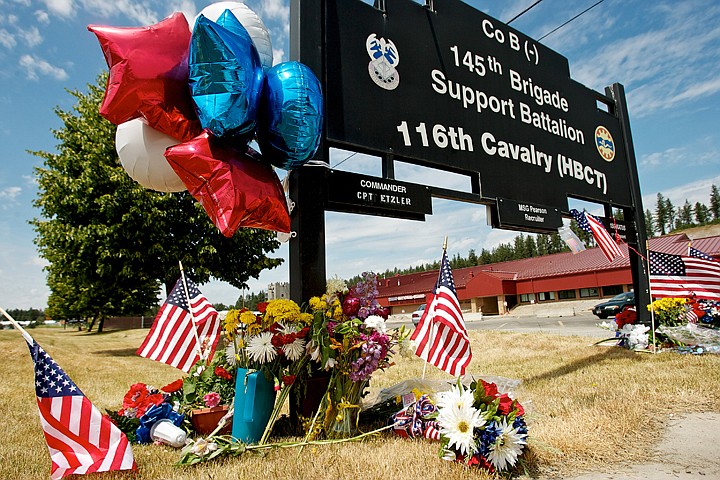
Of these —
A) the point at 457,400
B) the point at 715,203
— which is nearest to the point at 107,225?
the point at 457,400

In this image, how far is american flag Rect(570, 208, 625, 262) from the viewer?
6.66 meters

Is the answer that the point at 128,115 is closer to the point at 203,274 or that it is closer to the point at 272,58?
the point at 272,58

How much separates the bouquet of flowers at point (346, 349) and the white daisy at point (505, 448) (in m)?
1.01

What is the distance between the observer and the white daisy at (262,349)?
3.18 meters

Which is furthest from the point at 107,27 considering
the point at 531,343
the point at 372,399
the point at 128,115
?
the point at 531,343

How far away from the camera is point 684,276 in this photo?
6676mm

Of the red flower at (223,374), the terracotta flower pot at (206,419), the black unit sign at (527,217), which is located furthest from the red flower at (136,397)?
the black unit sign at (527,217)

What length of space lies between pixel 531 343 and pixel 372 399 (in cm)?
643

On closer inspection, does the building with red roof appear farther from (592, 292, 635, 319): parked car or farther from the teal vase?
the teal vase

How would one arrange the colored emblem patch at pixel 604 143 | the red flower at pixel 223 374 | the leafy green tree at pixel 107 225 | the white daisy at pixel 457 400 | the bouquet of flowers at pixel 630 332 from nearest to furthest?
the white daisy at pixel 457 400
the red flower at pixel 223 374
the bouquet of flowers at pixel 630 332
the colored emblem patch at pixel 604 143
the leafy green tree at pixel 107 225

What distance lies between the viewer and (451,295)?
4.10 metres

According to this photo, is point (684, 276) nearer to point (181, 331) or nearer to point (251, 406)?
point (251, 406)

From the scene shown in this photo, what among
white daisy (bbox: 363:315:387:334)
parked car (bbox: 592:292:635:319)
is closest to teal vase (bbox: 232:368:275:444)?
white daisy (bbox: 363:315:387:334)

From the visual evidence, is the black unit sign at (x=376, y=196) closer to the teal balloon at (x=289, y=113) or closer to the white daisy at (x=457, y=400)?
the teal balloon at (x=289, y=113)
